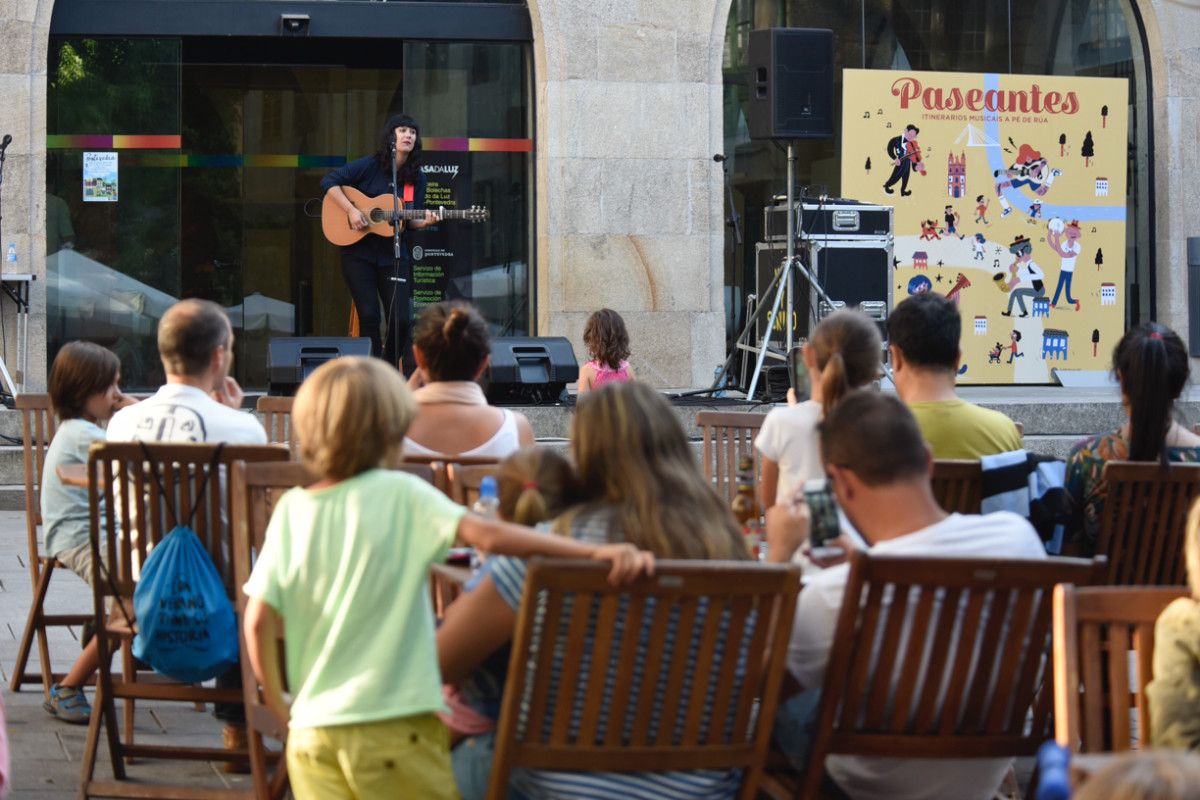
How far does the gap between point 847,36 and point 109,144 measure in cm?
555

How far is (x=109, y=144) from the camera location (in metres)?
11.9

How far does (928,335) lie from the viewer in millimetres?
4395

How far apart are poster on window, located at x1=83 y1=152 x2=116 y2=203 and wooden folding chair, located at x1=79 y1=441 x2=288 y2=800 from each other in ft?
26.5

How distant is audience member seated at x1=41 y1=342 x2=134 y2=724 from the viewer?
4.85m

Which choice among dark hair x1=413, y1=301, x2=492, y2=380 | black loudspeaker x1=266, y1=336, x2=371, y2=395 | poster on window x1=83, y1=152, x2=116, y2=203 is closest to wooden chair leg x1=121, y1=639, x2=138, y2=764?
dark hair x1=413, y1=301, x2=492, y2=380

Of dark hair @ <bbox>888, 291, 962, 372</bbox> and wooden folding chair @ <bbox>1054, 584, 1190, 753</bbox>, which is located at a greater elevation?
dark hair @ <bbox>888, 291, 962, 372</bbox>

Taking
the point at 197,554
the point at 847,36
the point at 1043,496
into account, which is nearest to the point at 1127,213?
the point at 847,36

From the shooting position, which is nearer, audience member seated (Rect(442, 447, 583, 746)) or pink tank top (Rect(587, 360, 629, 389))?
audience member seated (Rect(442, 447, 583, 746))

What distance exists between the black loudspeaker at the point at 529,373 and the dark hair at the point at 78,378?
507 centimetres

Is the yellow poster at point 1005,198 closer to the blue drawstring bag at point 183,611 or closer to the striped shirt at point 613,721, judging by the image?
the blue drawstring bag at point 183,611

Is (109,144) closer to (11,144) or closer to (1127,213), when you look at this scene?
(11,144)

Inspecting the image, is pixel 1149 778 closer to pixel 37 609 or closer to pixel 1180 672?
pixel 1180 672

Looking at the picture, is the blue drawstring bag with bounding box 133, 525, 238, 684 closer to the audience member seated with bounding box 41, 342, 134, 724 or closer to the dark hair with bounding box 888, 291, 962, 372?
the audience member seated with bounding box 41, 342, 134, 724

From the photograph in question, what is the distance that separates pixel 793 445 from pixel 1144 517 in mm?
871
